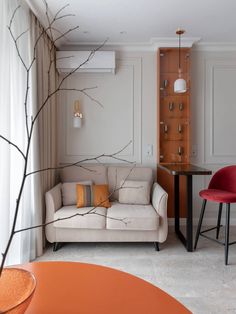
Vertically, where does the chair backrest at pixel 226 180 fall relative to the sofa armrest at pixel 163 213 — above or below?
above

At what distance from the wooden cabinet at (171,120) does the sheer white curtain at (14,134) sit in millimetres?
1852

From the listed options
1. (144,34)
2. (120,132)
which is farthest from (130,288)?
(144,34)

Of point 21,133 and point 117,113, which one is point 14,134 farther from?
point 117,113

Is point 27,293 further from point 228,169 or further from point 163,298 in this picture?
point 228,169

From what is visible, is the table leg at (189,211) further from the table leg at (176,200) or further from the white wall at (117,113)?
the white wall at (117,113)

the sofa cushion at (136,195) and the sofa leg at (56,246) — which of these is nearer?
the sofa leg at (56,246)

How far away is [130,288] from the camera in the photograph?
0.85 m

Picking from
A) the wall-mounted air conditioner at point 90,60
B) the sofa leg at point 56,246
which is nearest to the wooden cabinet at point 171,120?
the wall-mounted air conditioner at point 90,60

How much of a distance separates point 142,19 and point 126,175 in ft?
6.45

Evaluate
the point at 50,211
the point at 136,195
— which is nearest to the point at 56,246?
the point at 50,211

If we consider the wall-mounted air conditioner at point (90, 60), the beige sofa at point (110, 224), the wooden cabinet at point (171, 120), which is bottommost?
the beige sofa at point (110, 224)

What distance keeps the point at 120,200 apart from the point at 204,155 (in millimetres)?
1474

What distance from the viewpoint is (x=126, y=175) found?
11.8ft

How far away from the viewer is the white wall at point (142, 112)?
3.83 metres
